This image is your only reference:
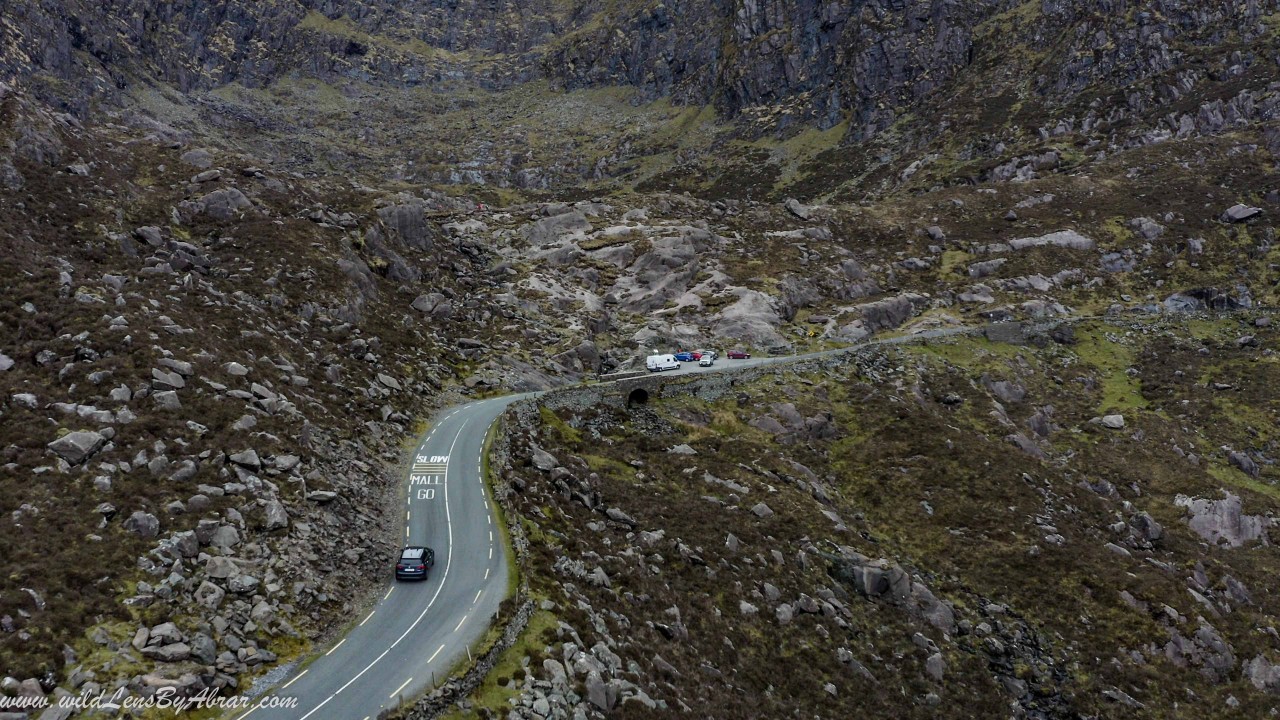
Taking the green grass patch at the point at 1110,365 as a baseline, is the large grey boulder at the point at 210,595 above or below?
above

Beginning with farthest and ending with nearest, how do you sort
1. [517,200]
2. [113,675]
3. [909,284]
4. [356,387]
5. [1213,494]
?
[517,200] < [909,284] < [1213,494] < [356,387] < [113,675]

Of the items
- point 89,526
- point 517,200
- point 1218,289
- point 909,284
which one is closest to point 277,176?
point 89,526

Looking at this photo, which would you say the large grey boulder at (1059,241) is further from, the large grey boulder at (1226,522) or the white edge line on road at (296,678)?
the white edge line on road at (296,678)

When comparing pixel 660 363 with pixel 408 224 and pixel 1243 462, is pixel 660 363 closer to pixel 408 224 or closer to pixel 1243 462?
pixel 408 224

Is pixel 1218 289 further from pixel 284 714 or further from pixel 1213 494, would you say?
pixel 284 714

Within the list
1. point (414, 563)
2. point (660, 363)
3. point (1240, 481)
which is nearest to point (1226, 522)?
point (1240, 481)

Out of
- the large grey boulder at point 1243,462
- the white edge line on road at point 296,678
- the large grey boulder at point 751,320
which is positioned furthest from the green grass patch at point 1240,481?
the white edge line on road at point 296,678

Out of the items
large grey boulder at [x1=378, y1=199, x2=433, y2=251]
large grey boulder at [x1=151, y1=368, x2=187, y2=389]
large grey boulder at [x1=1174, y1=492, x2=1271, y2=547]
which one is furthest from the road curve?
large grey boulder at [x1=1174, y1=492, x2=1271, y2=547]
